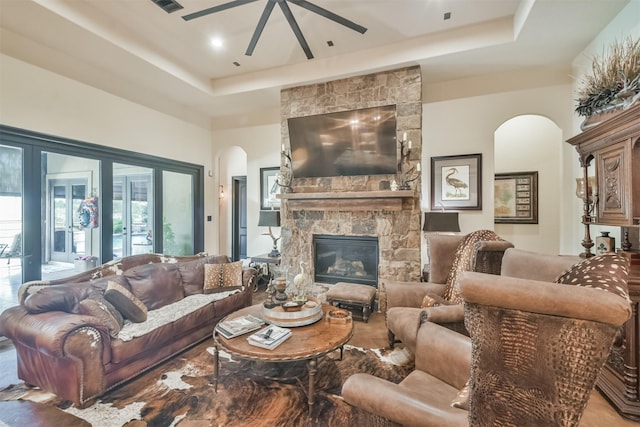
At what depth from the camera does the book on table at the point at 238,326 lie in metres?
2.33

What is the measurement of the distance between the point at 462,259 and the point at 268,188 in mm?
3838

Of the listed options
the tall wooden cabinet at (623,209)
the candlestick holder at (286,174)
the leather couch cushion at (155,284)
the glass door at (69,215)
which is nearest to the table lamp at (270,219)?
the candlestick holder at (286,174)

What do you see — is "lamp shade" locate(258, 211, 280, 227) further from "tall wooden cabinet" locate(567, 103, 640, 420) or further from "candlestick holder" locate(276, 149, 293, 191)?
"tall wooden cabinet" locate(567, 103, 640, 420)

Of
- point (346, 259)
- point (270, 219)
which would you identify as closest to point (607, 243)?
point (346, 259)

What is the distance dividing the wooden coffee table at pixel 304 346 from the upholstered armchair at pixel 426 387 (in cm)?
63

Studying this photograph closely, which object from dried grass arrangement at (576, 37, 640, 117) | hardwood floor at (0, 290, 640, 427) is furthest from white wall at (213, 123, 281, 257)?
dried grass arrangement at (576, 37, 640, 117)

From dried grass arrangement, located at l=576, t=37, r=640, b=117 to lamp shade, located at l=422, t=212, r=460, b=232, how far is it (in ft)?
5.84

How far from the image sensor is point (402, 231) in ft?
14.1

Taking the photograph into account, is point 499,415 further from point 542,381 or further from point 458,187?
point 458,187

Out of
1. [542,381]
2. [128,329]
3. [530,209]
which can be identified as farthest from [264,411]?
[530,209]

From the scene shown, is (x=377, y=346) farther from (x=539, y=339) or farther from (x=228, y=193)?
(x=228, y=193)

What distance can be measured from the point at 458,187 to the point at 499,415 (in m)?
3.84

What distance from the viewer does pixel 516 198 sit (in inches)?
193

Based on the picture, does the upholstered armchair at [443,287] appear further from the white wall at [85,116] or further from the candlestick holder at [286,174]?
the white wall at [85,116]
